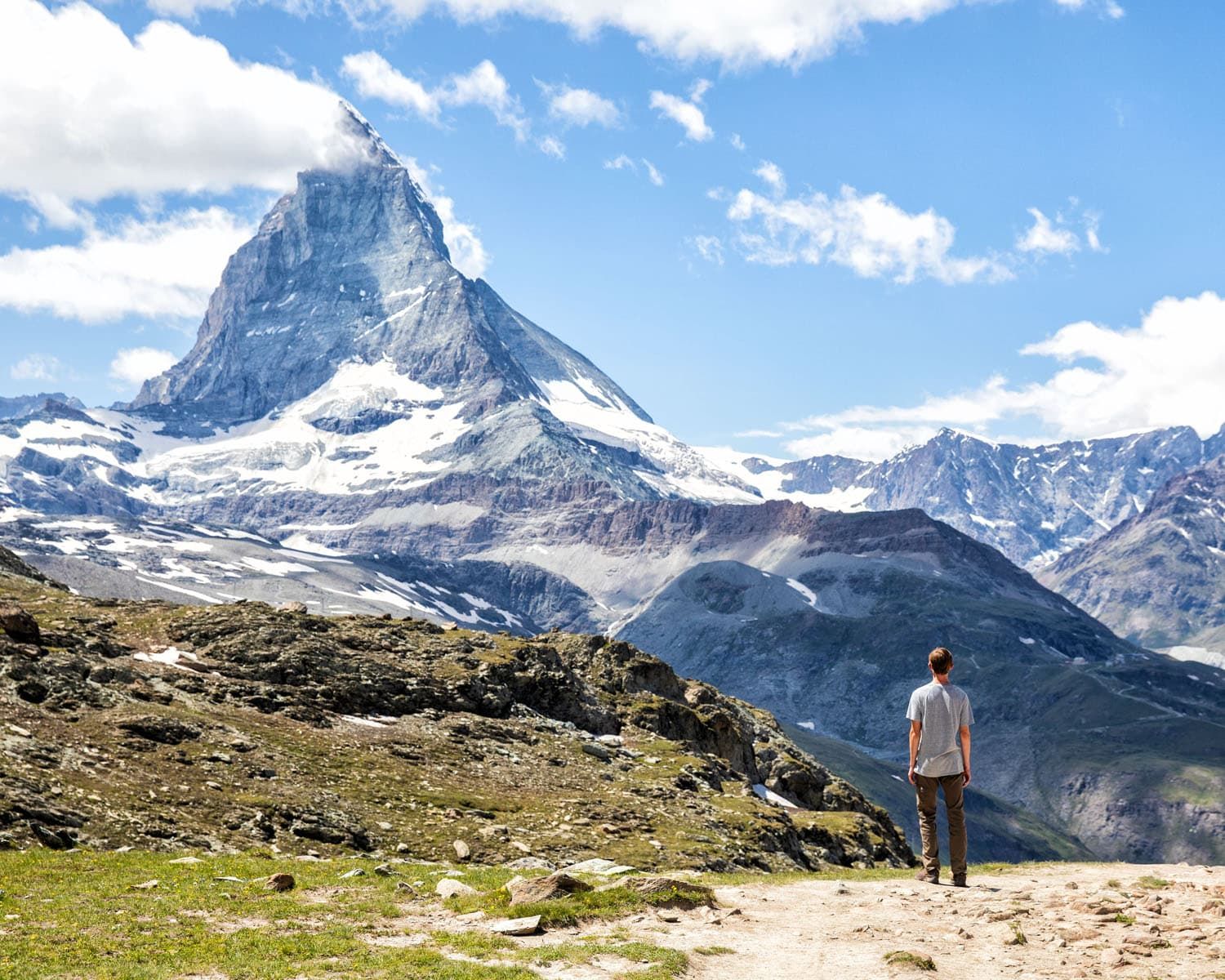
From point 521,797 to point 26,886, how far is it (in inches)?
900

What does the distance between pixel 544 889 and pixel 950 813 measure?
946cm

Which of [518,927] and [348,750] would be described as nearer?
[518,927]

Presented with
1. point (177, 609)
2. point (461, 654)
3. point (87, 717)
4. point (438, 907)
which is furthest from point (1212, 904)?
point (177, 609)

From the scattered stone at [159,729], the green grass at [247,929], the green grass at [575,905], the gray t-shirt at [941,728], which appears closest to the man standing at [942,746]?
the gray t-shirt at [941,728]

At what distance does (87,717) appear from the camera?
39.7 m

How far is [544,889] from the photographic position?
25.5 meters

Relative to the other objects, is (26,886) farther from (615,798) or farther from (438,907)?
(615,798)

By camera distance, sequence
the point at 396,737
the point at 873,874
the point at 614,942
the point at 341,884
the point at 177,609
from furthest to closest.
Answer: the point at 177,609 < the point at 396,737 < the point at 873,874 < the point at 341,884 < the point at 614,942

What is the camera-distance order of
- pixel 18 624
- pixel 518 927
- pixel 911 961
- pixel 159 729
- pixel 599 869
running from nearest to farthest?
1. pixel 911 961
2. pixel 518 927
3. pixel 599 869
4. pixel 159 729
5. pixel 18 624

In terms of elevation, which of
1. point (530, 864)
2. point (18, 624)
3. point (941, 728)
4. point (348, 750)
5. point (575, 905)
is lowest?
point (530, 864)

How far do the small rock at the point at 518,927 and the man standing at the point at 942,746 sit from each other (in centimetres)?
930

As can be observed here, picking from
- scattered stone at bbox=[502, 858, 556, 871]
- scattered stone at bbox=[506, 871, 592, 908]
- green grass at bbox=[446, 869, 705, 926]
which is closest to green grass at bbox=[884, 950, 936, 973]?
green grass at bbox=[446, 869, 705, 926]

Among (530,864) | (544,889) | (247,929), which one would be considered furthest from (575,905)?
(530,864)

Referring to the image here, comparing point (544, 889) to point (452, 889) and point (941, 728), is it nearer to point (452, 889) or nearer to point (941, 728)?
point (452, 889)
